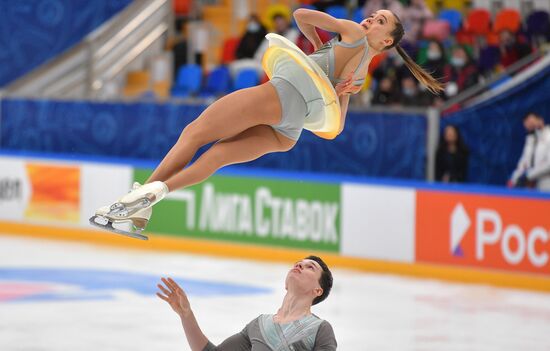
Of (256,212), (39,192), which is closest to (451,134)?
(256,212)

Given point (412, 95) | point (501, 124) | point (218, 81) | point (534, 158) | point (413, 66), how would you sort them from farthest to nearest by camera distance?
point (218, 81), point (412, 95), point (501, 124), point (534, 158), point (413, 66)

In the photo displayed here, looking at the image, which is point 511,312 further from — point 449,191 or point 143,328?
point 143,328

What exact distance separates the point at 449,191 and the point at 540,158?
3.29ft

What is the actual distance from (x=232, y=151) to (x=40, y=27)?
12680 mm

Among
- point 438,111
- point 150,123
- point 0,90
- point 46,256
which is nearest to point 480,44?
point 438,111

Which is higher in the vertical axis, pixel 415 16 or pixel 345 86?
pixel 415 16

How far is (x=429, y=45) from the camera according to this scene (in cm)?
1401

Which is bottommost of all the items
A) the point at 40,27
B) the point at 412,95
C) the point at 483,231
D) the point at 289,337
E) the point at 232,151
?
the point at 289,337

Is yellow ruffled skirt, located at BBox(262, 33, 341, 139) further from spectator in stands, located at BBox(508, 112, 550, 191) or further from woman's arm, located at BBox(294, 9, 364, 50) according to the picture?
spectator in stands, located at BBox(508, 112, 550, 191)

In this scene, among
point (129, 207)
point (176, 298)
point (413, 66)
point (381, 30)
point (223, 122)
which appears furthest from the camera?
point (413, 66)

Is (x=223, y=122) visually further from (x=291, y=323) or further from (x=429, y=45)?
(x=429, y=45)

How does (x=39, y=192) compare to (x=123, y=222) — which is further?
(x=39, y=192)

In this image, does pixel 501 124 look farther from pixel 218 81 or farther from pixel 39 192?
pixel 39 192

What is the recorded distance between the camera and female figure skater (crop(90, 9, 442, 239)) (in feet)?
18.9
